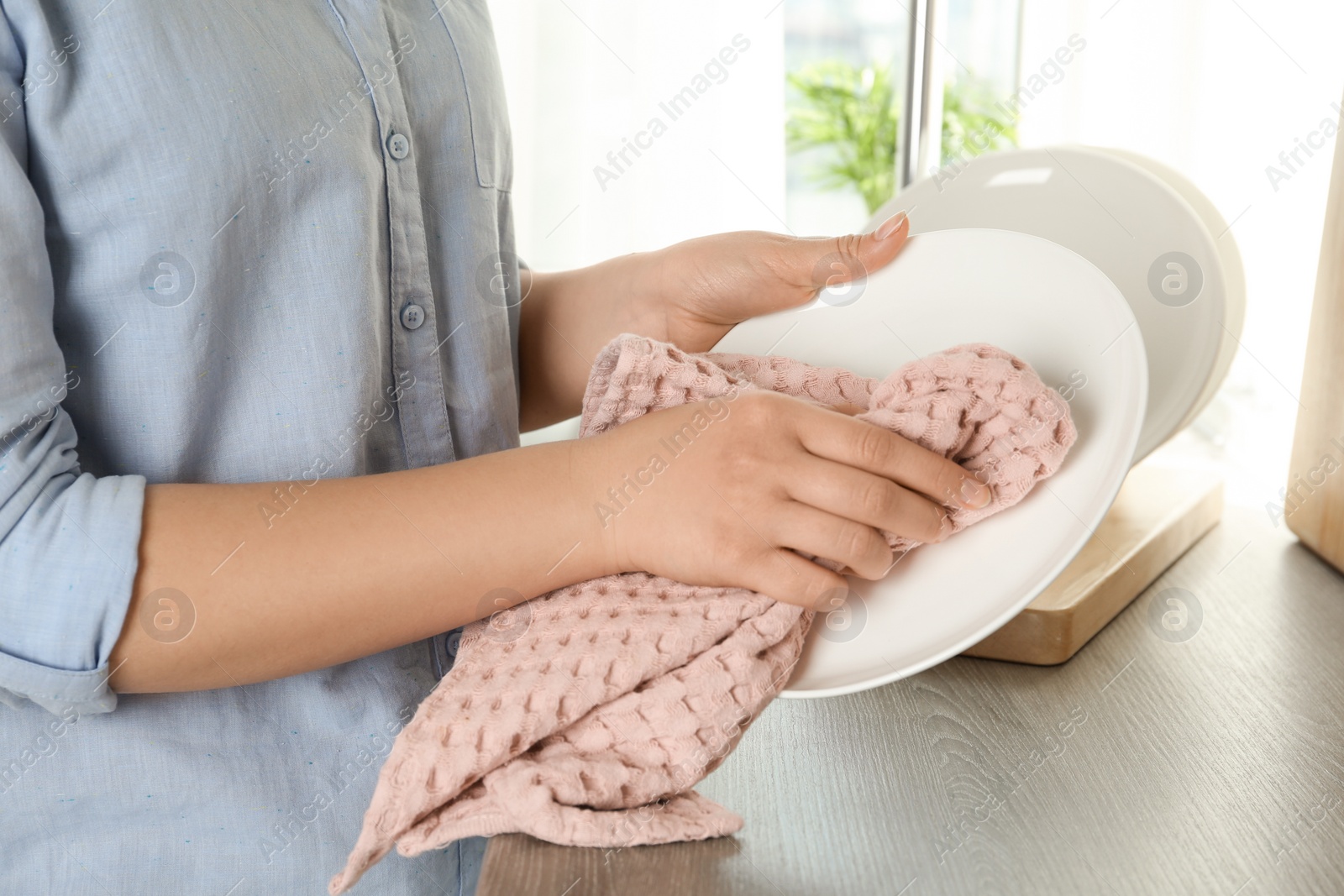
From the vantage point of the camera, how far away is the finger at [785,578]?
39cm

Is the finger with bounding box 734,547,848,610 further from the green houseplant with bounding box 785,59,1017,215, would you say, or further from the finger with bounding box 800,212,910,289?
the green houseplant with bounding box 785,59,1017,215

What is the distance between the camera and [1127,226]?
2.04ft

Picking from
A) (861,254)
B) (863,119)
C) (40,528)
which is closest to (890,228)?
(861,254)

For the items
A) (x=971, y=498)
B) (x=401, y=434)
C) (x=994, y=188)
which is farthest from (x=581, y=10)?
(x=971, y=498)

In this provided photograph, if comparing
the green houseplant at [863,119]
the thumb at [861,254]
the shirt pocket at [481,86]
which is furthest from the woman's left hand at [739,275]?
the green houseplant at [863,119]

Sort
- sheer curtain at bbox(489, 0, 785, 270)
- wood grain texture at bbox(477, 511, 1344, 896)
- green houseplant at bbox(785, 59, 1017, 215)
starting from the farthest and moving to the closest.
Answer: green houseplant at bbox(785, 59, 1017, 215)
sheer curtain at bbox(489, 0, 785, 270)
wood grain texture at bbox(477, 511, 1344, 896)

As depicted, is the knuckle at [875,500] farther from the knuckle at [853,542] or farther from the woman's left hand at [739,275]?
the woman's left hand at [739,275]

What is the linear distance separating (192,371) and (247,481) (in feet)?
0.19

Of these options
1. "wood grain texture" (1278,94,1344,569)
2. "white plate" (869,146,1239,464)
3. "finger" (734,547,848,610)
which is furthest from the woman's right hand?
"wood grain texture" (1278,94,1344,569)

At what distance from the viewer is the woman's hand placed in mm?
508

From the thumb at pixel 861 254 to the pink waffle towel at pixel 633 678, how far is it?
0.09 m

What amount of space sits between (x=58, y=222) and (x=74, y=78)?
0.06 metres

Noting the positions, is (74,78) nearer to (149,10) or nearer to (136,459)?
(149,10)

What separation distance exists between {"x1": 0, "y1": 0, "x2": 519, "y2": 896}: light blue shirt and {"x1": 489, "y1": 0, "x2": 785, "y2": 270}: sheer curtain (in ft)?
4.93
